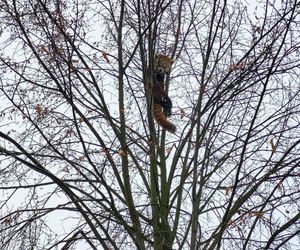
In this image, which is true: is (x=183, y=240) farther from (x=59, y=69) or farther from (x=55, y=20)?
(x=55, y=20)

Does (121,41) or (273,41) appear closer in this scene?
(273,41)

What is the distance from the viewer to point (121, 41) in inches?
259

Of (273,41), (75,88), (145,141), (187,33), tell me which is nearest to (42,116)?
(75,88)

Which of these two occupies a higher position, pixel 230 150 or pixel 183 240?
pixel 230 150

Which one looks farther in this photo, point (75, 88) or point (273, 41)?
point (75, 88)

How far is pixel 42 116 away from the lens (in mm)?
6297

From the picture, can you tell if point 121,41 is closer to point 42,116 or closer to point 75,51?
point 75,51

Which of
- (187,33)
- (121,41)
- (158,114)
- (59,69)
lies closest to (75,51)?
(59,69)

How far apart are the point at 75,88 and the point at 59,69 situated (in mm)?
989

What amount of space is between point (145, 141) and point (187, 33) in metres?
1.78

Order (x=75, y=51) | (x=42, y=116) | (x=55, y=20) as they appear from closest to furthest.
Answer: (x=55, y=20) → (x=75, y=51) → (x=42, y=116)

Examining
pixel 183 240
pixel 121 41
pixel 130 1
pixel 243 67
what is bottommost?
pixel 183 240

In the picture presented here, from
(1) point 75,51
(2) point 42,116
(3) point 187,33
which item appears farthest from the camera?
(3) point 187,33

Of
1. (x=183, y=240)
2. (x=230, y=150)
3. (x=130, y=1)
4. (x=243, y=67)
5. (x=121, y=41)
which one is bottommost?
(x=183, y=240)
